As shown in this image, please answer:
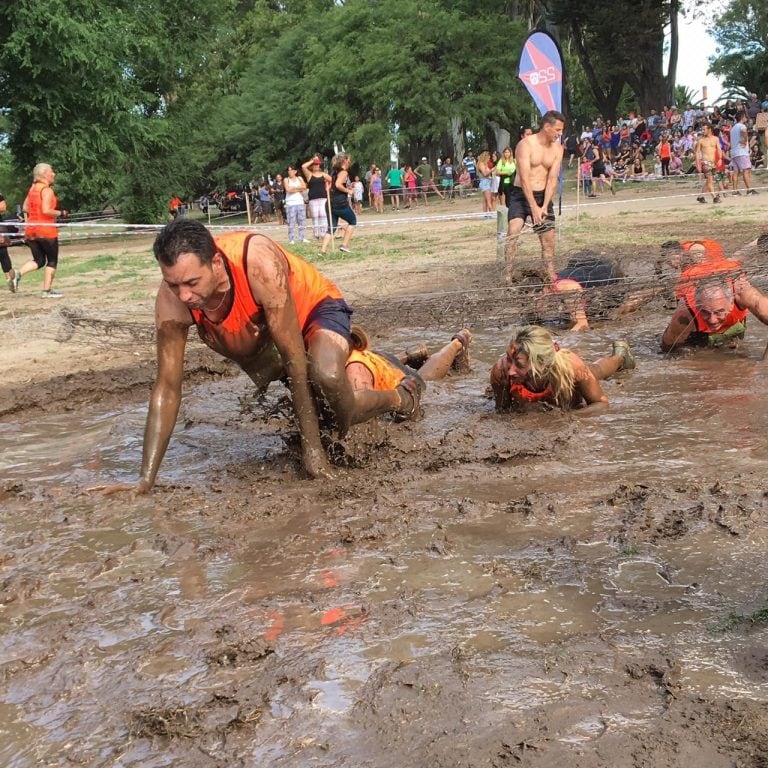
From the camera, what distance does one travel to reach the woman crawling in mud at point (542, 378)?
5.47 m

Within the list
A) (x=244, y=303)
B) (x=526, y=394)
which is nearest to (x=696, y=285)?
(x=526, y=394)

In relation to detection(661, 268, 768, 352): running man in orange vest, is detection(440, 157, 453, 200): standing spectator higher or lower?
higher

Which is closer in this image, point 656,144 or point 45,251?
point 45,251

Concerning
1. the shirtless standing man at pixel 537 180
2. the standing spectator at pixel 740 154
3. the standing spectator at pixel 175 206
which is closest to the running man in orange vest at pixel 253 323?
the shirtless standing man at pixel 537 180

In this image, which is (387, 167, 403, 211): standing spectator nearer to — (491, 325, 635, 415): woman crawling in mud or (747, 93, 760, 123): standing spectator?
(747, 93, 760, 123): standing spectator

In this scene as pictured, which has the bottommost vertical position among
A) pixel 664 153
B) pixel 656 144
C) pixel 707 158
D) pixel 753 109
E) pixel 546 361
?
pixel 546 361

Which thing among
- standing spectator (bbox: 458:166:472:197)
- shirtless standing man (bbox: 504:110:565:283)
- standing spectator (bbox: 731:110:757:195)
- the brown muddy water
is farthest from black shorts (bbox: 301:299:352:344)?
standing spectator (bbox: 458:166:472:197)

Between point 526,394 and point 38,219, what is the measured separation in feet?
26.5

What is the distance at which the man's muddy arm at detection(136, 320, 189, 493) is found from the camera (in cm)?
427

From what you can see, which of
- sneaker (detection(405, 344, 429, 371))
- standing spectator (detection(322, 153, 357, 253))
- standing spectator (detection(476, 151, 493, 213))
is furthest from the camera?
standing spectator (detection(476, 151, 493, 213))

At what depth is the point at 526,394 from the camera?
579 cm

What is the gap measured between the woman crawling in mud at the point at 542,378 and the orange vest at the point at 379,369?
706mm

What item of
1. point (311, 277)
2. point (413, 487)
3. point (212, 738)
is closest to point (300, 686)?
point (212, 738)

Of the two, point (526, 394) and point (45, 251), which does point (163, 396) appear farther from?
point (45, 251)
